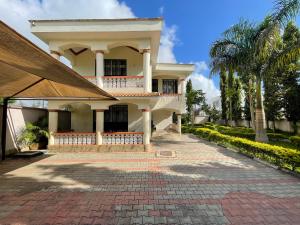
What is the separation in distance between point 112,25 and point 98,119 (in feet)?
16.4

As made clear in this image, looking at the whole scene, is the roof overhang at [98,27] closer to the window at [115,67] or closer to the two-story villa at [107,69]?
the two-story villa at [107,69]

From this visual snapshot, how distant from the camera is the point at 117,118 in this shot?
1427cm

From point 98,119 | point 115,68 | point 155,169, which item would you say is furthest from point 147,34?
point 155,169

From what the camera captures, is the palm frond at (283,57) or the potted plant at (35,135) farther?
the potted plant at (35,135)

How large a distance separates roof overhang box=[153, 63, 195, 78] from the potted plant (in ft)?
34.2

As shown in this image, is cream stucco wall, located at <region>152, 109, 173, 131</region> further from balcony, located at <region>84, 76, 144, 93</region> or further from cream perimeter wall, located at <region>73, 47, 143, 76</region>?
balcony, located at <region>84, 76, 144, 93</region>

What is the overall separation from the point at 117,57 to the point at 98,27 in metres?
3.08

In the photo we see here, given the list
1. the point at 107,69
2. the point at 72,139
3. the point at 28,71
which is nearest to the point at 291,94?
the point at 107,69

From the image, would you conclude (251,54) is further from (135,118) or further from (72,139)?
(72,139)

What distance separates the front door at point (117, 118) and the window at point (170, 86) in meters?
6.83

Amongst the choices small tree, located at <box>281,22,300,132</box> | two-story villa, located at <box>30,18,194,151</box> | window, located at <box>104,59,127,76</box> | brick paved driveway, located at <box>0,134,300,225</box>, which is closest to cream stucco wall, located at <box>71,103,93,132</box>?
two-story villa, located at <box>30,18,194,151</box>

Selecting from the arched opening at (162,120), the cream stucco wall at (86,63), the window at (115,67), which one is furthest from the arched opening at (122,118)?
the arched opening at (162,120)

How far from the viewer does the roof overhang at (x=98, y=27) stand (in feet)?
36.3

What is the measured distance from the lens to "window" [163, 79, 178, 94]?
20.1 meters
